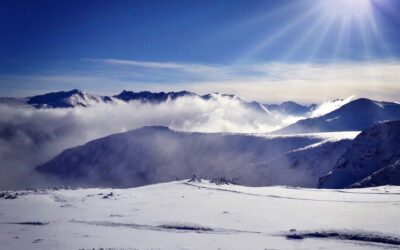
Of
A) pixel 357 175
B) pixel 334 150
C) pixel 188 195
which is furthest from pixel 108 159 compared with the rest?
pixel 188 195

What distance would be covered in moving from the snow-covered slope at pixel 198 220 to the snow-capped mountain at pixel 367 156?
40.6m

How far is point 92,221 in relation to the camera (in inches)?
971

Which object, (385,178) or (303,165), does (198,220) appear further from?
(303,165)

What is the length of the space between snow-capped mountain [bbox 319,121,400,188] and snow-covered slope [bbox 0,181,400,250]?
1599 inches

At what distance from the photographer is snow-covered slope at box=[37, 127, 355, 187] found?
14550cm

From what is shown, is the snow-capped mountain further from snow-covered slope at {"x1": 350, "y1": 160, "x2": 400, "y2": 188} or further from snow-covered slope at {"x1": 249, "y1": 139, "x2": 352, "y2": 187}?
snow-covered slope at {"x1": 249, "y1": 139, "x2": 352, "y2": 187}

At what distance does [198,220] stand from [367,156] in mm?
64999

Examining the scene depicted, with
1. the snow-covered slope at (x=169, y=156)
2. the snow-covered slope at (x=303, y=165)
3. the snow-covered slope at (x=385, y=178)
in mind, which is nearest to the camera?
the snow-covered slope at (x=385, y=178)

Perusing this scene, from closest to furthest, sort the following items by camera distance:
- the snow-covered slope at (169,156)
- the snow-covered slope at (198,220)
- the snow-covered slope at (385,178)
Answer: the snow-covered slope at (198,220) → the snow-covered slope at (385,178) → the snow-covered slope at (169,156)

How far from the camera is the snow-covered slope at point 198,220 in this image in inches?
771

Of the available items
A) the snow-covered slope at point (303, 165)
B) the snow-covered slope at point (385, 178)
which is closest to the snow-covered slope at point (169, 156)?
the snow-covered slope at point (303, 165)

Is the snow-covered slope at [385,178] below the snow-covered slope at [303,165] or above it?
above

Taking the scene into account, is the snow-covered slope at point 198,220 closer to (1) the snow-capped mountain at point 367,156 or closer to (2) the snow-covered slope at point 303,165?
(1) the snow-capped mountain at point 367,156

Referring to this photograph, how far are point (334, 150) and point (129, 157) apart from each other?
3975 inches
